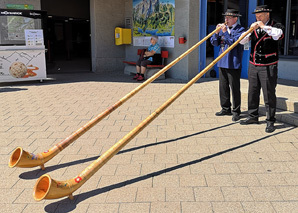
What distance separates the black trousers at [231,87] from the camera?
5.33 metres

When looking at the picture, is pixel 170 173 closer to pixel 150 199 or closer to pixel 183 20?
pixel 150 199

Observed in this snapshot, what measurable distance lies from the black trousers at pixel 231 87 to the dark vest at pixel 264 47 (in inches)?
22.9

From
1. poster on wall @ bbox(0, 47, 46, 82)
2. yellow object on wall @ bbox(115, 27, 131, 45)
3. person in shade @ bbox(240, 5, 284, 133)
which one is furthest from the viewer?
yellow object on wall @ bbox(115, 27, 131, 45)

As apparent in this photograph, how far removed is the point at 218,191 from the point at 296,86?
4.82 meters

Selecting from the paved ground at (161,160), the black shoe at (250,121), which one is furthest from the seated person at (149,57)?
the black shoe at (250,121)

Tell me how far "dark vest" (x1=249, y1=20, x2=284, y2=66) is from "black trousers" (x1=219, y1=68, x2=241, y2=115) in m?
0.58

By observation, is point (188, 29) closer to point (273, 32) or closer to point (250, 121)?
point (250, 121)

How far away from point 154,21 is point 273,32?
637 centimetres

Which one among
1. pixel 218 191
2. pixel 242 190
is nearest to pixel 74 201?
pixel 218 191

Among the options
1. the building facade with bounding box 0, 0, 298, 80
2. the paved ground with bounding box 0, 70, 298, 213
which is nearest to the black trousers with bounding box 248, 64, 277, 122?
the paved ground with bounding box 0, 70, 298, 213

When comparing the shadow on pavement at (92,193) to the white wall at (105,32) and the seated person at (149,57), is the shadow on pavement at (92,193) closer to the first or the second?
the seated person at (149,57)

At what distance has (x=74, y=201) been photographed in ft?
9.77

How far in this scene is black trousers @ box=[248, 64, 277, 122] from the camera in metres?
4.71

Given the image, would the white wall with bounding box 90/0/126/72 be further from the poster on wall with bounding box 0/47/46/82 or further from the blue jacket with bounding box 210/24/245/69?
the blue jacket with bounding box 210/24/245/69
